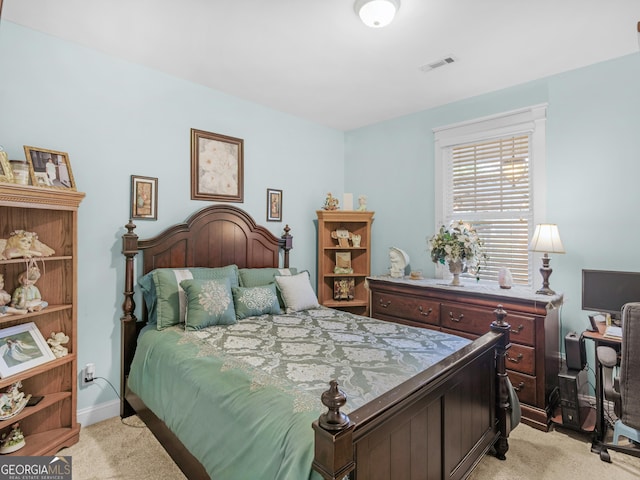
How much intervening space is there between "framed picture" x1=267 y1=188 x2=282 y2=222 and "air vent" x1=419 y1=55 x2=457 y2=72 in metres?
1.85

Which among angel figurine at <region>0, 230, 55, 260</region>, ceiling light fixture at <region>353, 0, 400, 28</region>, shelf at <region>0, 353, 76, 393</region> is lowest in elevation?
shelf at <region>0, 353, 76, 393</region>

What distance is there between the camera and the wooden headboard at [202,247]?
8.54 feet

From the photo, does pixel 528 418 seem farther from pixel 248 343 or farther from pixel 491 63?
pixel 491 63

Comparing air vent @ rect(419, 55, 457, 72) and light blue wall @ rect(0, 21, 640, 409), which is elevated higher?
air vent @ rect(419, 55, 457, 72)

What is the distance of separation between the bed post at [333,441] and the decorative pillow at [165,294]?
1.79 metres

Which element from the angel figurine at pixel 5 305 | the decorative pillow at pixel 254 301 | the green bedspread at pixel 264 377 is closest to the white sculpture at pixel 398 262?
the green bedspread at pixel 264 377

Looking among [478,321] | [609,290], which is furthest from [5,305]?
[609,290]

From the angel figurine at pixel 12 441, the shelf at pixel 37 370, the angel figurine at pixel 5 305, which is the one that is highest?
the angel figurine at pixel 5 305

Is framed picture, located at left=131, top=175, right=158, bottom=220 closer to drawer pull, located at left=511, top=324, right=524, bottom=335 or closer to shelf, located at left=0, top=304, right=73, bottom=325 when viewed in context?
shelf, located at left=0, top=304, right=73, bottom=325

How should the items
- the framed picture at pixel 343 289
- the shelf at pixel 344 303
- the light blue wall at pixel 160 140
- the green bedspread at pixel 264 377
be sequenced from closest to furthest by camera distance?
the green bedspread at pixel 264 377 → the light blue wall at pixel 160 140 → the shelf at pixel 344 303 → the framed picture at pixel 343 289

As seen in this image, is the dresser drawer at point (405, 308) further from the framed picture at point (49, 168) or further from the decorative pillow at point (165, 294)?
the framed picture at point (49, 168)

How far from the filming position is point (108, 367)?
2.61 m

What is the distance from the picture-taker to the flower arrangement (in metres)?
3.09

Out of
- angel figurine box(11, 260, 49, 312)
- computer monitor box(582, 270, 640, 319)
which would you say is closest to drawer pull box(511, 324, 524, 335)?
computer monitor box(582, 270, 640, 319)
